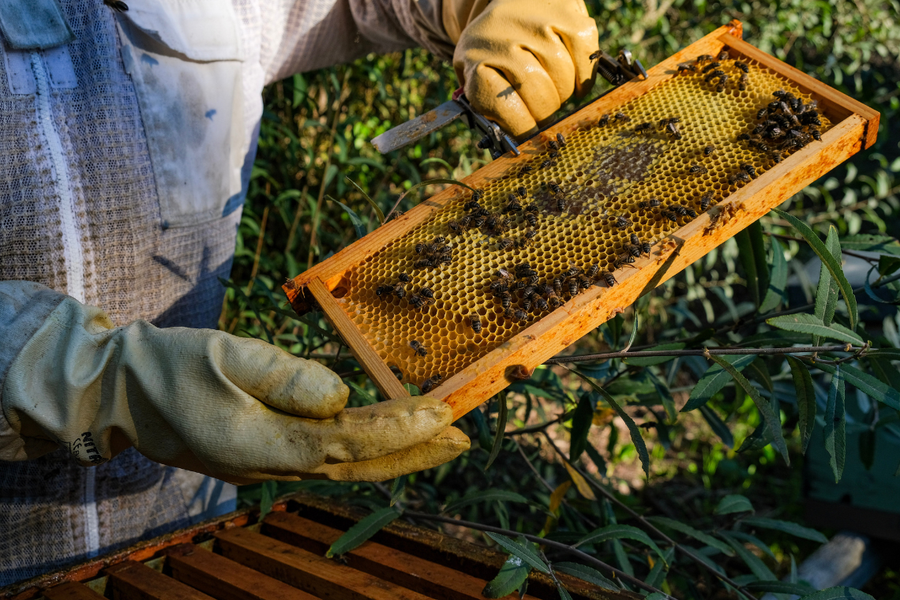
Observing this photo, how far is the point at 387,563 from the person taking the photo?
1.53 m

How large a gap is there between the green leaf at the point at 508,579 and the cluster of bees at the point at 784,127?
1.30 m

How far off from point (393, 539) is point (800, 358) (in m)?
1.24

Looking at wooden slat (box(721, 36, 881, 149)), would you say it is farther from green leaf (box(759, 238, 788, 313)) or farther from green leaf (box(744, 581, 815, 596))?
green leaf (box(744, 581, 815, 596))

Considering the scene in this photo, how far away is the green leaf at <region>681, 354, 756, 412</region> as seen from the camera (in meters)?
1.72

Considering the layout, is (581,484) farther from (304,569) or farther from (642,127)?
(642,127)

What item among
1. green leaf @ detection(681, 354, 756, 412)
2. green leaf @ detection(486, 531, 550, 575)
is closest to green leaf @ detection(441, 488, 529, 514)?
green leaf @ detection(486, 531, 550, 575)

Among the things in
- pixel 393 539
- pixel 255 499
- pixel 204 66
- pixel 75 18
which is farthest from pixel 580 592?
pixel 75 18

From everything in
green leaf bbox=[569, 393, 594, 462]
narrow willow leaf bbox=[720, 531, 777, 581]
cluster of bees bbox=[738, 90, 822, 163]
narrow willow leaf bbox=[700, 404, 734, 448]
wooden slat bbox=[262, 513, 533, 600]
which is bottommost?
narrow willow leaf bbox=[720, 531, 777, 581]

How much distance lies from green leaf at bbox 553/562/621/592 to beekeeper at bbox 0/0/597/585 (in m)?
0.55

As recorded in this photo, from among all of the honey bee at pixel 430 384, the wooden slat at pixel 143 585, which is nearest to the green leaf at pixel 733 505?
the honey bee at pixel 430 384

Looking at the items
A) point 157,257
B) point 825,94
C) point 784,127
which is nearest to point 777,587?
point 784,127

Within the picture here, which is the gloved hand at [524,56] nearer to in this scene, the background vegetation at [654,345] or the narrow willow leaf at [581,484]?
the background vegetation at [654,345]

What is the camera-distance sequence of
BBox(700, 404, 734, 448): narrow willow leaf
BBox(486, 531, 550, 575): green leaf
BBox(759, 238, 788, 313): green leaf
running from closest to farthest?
1. BBox(486, 531, 550, 575): green leaf
2. BBox(759, 238, 788, 313): green leaf
3. BBox(700, 404, 734, 448): narrow willow leaf

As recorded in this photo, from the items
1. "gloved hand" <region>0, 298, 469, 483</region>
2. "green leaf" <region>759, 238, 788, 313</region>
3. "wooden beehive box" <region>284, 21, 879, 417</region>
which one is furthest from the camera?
"green leaf" <region>759, 238, 788, 313</region>
